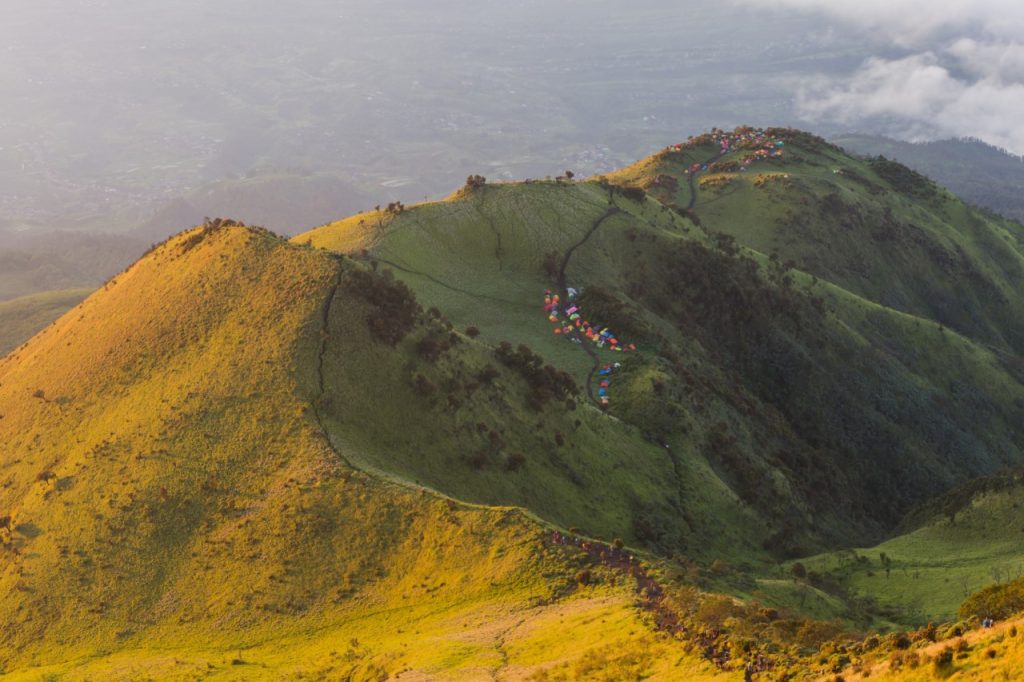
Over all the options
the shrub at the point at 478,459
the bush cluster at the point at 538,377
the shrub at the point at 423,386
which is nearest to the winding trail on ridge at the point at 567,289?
the bush cluster at the point at 538,377

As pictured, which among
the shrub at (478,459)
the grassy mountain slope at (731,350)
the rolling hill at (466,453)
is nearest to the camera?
the rolling hill at (466,453)

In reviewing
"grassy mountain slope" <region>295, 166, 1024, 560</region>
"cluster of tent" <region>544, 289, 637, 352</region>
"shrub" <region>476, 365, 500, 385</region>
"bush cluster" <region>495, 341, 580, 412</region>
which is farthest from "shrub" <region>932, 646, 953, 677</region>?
"cluster of tent" <region>544, 289, 637, 352</region>

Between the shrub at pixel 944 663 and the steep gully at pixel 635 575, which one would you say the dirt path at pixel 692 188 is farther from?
the shrub at pixel 944 663

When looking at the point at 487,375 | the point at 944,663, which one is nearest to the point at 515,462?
the point at 487,375

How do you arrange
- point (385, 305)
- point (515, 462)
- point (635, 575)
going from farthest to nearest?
point (385, 305) → point (515, 462) → point (635, 575)

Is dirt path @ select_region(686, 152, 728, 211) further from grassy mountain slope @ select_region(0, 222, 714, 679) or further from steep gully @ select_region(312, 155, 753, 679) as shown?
grassy mountain slope @ select_region(0, 222, 714, 679)

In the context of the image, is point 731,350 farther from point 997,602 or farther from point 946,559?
point 997,602
